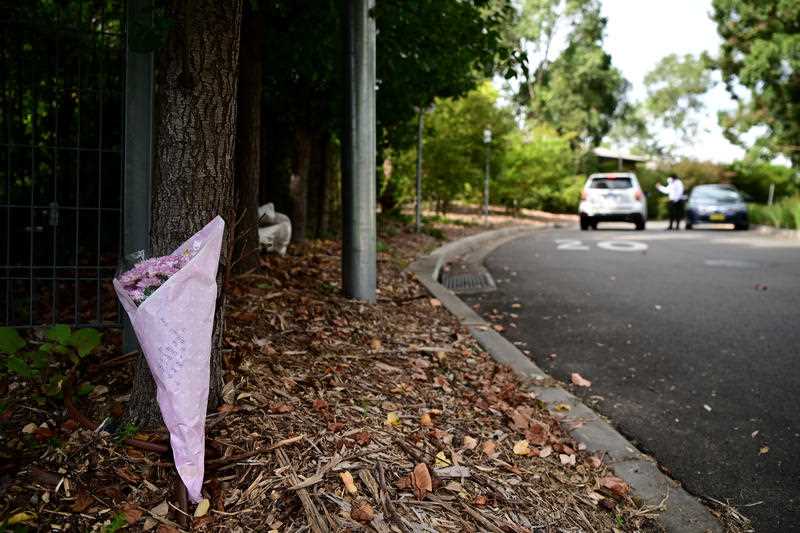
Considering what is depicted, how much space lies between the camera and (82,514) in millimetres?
2232

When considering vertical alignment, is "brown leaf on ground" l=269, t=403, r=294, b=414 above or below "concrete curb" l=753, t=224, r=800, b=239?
below

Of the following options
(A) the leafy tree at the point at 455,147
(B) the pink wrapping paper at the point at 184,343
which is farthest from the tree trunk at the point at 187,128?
(A) the leafy tree at the point at 455,147

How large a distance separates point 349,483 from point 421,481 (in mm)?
293

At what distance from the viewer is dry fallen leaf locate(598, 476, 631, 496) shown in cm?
291

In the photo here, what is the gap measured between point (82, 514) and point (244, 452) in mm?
595

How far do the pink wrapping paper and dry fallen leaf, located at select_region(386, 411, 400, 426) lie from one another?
1.01 meters

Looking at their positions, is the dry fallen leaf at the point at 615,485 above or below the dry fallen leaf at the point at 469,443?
below

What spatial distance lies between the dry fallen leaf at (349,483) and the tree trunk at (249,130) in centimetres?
341

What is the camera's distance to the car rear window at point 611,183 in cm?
2038

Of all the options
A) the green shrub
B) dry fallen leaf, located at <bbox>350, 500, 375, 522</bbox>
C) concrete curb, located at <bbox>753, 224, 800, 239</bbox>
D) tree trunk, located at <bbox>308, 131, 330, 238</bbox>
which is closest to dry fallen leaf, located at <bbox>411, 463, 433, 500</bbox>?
dry fallen leaf, located at <bbox>350, 500, 375, 522</bbox>

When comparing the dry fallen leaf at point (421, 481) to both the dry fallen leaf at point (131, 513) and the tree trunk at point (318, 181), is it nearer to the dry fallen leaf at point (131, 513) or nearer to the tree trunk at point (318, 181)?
the dry fallen leaf at point (131, 513)

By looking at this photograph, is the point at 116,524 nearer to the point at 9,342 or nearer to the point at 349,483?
the point at 349,483

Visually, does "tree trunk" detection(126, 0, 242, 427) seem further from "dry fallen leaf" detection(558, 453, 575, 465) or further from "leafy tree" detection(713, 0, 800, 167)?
"leafy tree" detection(713, 0, 800, 167)

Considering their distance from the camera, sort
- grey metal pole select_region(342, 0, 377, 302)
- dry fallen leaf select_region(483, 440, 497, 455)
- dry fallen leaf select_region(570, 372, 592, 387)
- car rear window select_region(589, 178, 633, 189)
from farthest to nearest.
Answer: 1. car rear window select_region(589, 178, 633, 189)
2. grey metal pole select_region(342, 0, 377, 302)
3. dry fallen leaf select_region(570, 372, 592, 387)
4. dry fallen leaf select_region(483, 440, 497, 455)
